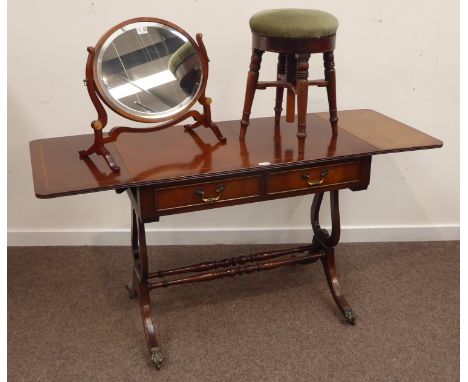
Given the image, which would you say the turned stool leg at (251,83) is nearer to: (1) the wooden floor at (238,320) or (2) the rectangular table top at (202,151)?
(2) the rectangular table top at (202,151)

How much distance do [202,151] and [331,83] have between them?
64 centimetres

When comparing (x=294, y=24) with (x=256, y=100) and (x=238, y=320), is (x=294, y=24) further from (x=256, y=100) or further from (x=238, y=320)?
(x=238, y=320)

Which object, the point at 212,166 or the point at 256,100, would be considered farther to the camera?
the point at 256,100

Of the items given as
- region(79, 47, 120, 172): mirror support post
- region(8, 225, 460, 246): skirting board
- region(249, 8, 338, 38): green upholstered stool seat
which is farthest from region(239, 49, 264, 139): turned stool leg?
region(8, 225, 460, 246): skirting board

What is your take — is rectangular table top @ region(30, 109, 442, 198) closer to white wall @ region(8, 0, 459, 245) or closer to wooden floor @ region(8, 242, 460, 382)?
white wall @ region(8, 0, 459, 245)

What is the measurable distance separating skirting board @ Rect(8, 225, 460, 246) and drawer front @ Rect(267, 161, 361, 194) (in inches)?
41.9

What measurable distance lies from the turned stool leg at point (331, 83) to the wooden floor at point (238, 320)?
98cm

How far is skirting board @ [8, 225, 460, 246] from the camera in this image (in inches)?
128

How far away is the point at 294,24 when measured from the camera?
2.11 meters

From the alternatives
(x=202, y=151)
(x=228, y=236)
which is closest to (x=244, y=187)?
(x=202, y=151)

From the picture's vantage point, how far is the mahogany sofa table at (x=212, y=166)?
1.98 meters

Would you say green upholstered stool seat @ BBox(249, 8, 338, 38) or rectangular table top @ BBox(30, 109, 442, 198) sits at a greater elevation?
green upholstered stool seat @ BBox(249, 8, 338, 38)

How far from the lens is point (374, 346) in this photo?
2459 millimetres
